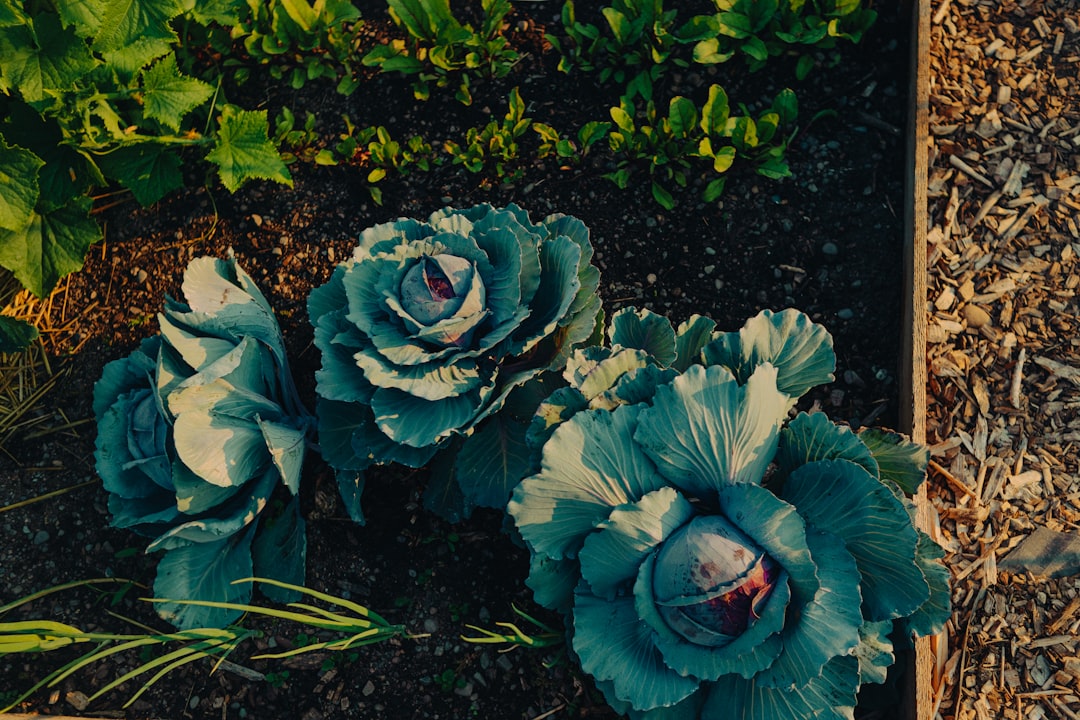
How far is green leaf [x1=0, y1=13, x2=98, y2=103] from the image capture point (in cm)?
223

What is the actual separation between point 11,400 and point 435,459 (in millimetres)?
1372

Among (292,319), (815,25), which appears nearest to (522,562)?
(292,319)

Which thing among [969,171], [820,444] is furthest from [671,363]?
[969,171]

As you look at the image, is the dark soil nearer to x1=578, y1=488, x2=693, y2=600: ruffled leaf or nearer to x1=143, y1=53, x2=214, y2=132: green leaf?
x1=143, y1=53, x2=214, y2=132: green leaf

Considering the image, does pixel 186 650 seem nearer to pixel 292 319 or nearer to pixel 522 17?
pixel 292 319

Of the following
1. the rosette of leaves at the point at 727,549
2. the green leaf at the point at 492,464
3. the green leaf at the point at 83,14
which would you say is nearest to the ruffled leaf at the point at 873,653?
the rosette of leaves at the point at 727,549

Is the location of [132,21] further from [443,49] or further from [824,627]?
[824,627]

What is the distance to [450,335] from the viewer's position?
6.56 feet

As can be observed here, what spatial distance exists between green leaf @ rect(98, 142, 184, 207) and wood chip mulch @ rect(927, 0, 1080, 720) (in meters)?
2.25

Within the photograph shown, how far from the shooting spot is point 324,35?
2.82 m

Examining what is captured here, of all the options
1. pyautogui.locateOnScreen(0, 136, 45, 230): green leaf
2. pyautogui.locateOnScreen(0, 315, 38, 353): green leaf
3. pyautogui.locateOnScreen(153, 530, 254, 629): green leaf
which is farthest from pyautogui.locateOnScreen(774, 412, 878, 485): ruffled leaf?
pyautogui.locateOnScreen(0, 315, 38, 353): green leaf

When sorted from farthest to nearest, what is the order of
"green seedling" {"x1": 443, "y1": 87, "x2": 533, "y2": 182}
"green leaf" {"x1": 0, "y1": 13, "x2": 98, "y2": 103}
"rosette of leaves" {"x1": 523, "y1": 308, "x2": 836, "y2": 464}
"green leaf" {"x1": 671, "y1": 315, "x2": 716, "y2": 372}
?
"green seedling" {"x1": 443, "y1": 87, "x2": 533, "y2": 182}
"green leaf" {"x1": 0, "y1": 13, "x2": 98, "y2": 103}
"green leaf" {"x1": 671, "y1": 315, "x2": 716, "y2": 372}
"rosette of leaves" {"x1": 523, "y1": 308, "x2": 836, "y2": 464}

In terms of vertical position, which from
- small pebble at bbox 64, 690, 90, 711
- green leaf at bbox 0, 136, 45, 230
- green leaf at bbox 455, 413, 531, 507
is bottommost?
small pebble at bbox 64, 690, 90, 711

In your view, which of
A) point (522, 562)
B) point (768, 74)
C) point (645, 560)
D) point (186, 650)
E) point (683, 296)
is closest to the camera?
point (645, 560)
